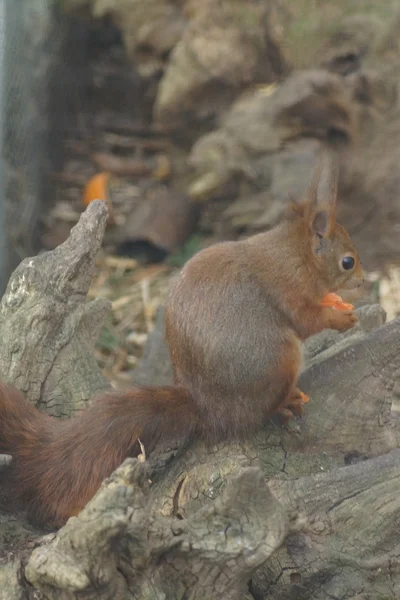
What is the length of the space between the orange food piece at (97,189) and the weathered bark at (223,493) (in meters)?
2.37

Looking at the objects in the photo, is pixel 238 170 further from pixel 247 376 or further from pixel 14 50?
pixel 247 376

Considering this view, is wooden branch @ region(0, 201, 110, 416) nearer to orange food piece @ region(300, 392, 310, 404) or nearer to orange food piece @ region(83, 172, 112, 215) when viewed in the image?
orange food piece @ region(300, 392, 310, 404)

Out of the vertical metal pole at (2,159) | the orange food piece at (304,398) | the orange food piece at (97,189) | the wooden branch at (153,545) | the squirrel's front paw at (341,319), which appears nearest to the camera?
the wooden branch at (153,545)

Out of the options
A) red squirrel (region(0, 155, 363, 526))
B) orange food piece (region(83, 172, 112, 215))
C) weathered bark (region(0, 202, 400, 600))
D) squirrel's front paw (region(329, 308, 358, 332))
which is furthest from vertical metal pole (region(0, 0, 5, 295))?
squirrel's front paw (region(329, 308, 358, 332))

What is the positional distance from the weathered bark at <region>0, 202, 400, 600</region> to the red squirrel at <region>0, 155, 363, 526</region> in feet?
0.23

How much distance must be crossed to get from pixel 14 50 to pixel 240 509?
9.14 ft

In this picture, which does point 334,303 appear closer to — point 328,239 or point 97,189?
point 328,239

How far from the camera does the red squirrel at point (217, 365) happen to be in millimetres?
1580

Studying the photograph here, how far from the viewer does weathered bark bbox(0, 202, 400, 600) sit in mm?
1259

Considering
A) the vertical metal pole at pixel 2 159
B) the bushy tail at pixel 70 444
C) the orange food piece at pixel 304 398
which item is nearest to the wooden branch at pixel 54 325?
the bushy tail at pixel 70 444

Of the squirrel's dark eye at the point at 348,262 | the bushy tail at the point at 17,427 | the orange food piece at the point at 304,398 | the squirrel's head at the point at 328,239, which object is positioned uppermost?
the bushy tail at the point at 17,427

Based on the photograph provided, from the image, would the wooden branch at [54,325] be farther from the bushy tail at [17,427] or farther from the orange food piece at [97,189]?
the orange food piece at [97,189]

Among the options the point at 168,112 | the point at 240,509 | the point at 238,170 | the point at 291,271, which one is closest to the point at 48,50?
the point at 168,112

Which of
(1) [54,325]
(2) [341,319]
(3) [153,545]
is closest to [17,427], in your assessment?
(1) [54,325]
